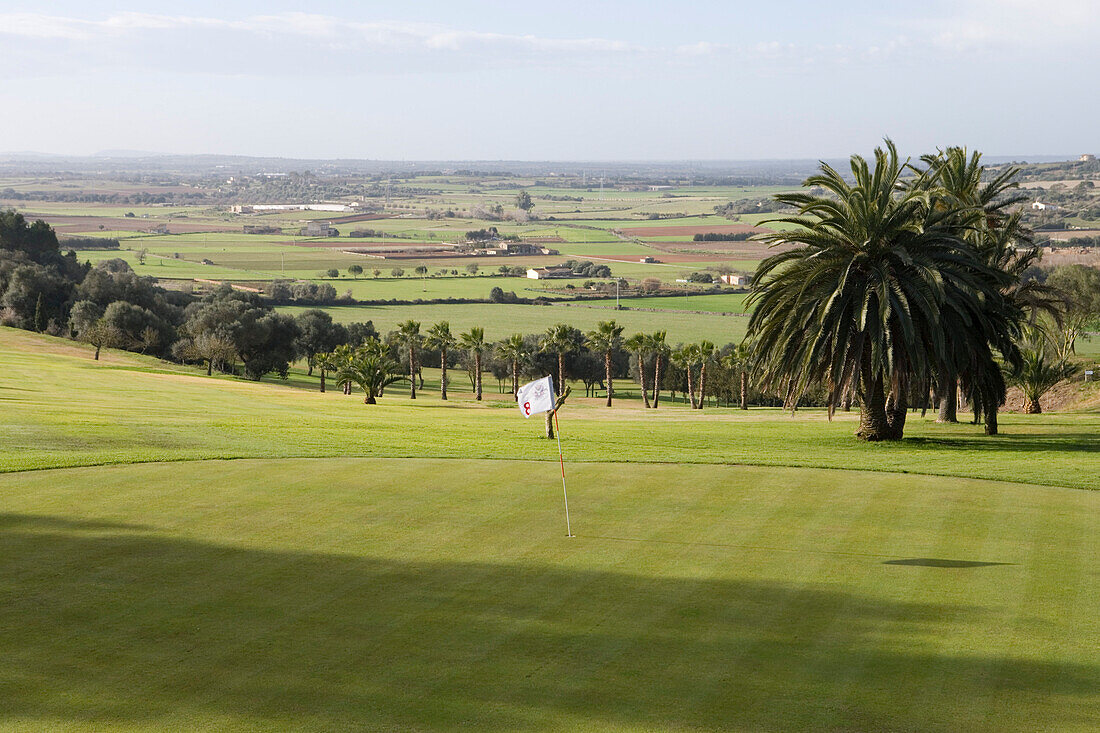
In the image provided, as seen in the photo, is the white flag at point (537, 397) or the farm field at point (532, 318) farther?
the farm field at point (532, 318)

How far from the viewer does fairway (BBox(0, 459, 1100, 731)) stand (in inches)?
413

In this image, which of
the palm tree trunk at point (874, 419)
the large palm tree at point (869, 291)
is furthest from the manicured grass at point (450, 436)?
the large palm tree at point (869, 291)

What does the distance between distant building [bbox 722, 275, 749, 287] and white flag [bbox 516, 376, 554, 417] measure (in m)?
136

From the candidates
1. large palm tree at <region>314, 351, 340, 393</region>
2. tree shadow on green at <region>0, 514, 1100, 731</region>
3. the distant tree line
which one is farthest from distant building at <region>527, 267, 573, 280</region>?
tree shadow on green at <region>0, 514, 1100, 731</region>

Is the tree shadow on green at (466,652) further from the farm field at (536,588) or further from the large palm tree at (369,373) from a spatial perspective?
the large palm tree at (369,373)

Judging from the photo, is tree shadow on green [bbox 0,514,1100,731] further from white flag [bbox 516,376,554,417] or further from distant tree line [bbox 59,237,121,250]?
distant tree line [bbox 59,237,121,250]

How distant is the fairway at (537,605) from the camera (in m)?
10.5

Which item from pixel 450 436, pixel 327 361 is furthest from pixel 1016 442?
pixel 327 361

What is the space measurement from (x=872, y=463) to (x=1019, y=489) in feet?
12.3

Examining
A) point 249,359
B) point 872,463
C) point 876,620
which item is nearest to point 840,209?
point 872,463

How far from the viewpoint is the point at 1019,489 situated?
2133 centimetres

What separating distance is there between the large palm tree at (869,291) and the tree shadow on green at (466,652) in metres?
15.1

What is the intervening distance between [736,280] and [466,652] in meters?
148

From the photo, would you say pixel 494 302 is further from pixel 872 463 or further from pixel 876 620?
pixel 876 620
